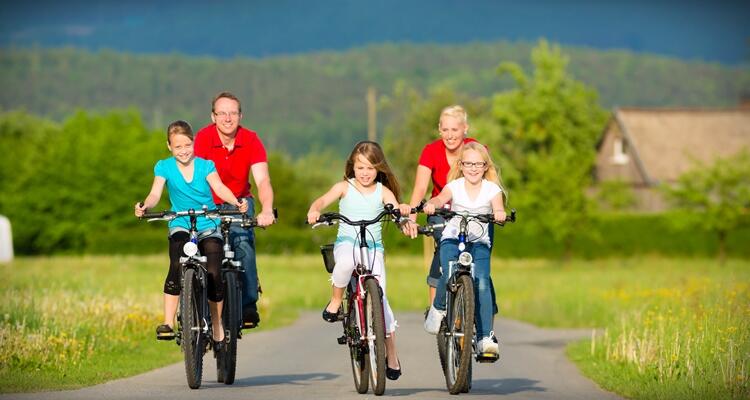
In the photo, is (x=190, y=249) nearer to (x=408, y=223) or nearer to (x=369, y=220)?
(x=369, y=220)

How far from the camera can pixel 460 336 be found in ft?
38.3

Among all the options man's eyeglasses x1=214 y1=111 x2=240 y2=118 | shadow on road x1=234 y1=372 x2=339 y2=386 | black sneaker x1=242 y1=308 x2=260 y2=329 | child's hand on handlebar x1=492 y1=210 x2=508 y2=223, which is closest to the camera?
child's hand on handlebar x1=492 y1=210 x2=508 y2=223

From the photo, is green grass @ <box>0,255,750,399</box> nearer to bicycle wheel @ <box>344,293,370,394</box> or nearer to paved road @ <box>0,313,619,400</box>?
paved road @ <box>0,313,619,400</box>

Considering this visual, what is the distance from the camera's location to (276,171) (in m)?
106

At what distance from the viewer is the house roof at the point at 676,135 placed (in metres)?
78.0

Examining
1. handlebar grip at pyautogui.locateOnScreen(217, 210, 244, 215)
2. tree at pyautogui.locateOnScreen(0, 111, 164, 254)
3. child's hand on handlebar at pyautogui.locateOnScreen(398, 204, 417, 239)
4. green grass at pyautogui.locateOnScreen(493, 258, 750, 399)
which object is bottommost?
green grass at pyautogui.locateOnScreen(493, 258, 750, 399)

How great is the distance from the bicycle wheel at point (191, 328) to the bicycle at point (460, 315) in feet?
6.17

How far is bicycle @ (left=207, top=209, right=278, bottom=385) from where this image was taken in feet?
41.8

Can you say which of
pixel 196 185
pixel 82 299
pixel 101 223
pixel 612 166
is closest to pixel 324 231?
pixel 612 166

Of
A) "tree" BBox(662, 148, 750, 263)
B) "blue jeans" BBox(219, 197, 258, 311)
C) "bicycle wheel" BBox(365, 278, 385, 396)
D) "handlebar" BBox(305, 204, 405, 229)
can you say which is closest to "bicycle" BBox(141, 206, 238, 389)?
"blue jeans" BBox(219, 197, 258, 311)

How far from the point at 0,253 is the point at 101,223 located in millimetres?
25089

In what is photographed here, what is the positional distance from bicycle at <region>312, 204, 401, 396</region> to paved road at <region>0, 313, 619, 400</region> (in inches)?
7.8

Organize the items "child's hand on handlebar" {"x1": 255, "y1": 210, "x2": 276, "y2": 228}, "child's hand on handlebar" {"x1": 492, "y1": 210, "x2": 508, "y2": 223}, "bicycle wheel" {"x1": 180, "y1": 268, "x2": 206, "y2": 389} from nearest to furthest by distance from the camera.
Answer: "child's hand on handlebar" {"x1": 492, "y1": 210, "x2": 508, "y2": 223} < "bicycle wheel" {"x1": 180, "y1": 268, "x2": 206, "y2": 389} < "child's hand on handlebar" {"x1": 255, "y1": 210, "x2": 276, "y2": 228}

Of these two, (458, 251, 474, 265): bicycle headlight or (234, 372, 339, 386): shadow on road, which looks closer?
(458, 251, 474, 265): bicycle headlight
